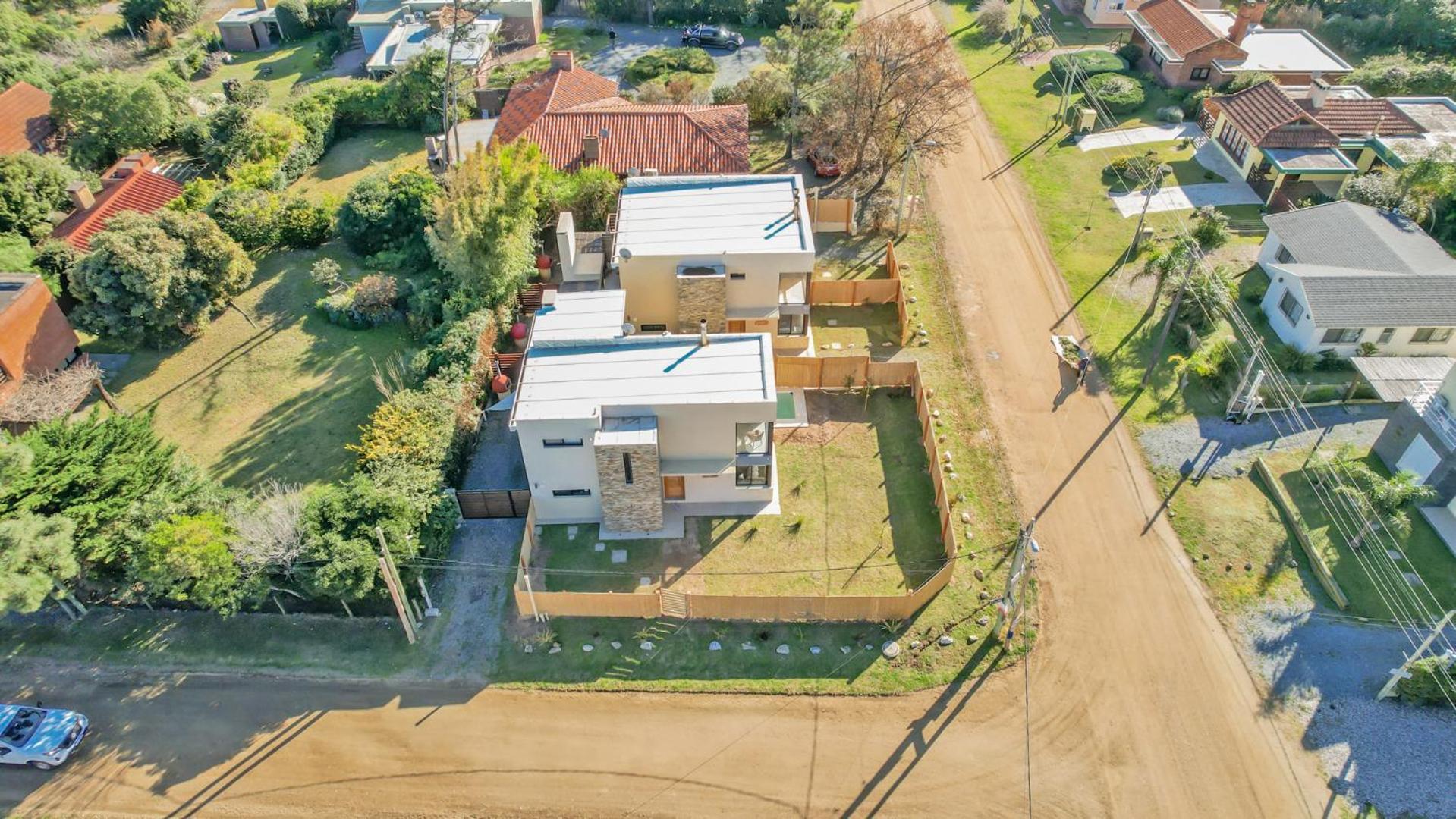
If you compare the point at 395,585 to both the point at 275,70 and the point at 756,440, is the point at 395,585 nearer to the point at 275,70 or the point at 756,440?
the point at 756,440

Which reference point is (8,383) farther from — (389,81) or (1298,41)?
(1298,41)

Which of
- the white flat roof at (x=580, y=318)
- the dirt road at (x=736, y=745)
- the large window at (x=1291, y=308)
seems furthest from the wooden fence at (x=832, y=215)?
the dirt road at (x=736, y=745)

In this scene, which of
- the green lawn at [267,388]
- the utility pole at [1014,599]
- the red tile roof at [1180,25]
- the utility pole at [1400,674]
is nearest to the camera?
the utility pole at [1400,674]

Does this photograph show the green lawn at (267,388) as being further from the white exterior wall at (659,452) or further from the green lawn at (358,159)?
the green lawn at (358,159)

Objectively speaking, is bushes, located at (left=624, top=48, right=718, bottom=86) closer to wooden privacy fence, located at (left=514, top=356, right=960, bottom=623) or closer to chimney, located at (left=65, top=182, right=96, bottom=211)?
chimney, located at (left=65, top=182, right=96, bottom=211)

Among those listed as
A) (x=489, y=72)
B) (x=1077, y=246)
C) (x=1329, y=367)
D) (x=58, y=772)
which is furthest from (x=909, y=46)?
(x=58, y=772)

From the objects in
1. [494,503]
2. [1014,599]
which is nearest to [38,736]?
[494,503]
